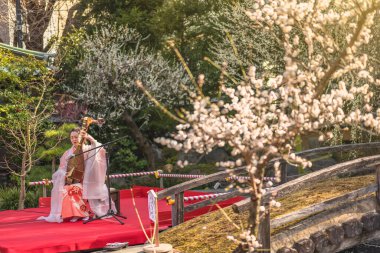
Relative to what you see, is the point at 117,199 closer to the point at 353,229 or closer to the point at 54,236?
the point at 54,236

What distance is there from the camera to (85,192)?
12.5m

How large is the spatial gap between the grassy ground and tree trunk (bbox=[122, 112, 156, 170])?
1083cm

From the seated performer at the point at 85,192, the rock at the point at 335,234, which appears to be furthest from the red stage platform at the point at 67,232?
the rock at the point at 335,234

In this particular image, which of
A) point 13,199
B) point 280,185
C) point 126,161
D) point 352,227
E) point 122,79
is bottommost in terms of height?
point 13,199

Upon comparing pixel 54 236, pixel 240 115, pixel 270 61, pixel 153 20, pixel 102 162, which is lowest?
pixel 54 236

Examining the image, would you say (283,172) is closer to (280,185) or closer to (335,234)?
(335,234)

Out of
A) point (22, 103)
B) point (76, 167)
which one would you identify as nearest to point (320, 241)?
point (76, 167)

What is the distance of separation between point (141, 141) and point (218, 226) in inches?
502

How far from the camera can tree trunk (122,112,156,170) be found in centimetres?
2321

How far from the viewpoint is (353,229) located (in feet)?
35.0

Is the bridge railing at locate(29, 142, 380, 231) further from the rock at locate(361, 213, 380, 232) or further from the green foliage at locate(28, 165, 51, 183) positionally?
the green foliage at locate(28, 165, 51, 183)

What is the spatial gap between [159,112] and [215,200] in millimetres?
11808

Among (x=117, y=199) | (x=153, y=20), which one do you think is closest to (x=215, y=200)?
(x=117, y=199)

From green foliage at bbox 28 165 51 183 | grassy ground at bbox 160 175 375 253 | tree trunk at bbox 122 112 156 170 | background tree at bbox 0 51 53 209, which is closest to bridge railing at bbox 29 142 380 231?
grassy ground at bbox 160 175 375 253
